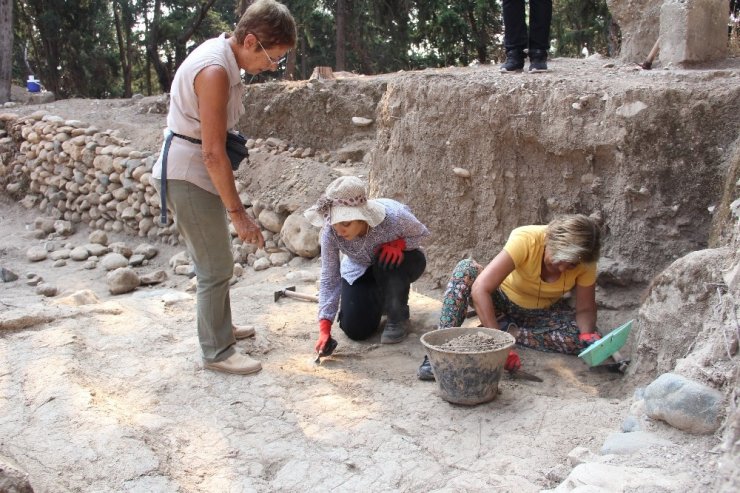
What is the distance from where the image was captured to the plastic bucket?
2.63m

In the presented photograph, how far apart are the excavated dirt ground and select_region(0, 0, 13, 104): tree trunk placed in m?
7.90

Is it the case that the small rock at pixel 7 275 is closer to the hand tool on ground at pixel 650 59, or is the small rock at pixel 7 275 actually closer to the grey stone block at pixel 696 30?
the hand tool on ground at pixel 650 59

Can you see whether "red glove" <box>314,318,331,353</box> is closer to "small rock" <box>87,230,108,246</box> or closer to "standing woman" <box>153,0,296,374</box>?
"standing woman" <box>153,0,296,374</box>

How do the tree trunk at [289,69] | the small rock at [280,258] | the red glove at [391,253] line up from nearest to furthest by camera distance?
the red glove at [391,253] < the small rock at [280,258] < the tree trunk at [289,69]

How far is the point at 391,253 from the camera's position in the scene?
3430mm

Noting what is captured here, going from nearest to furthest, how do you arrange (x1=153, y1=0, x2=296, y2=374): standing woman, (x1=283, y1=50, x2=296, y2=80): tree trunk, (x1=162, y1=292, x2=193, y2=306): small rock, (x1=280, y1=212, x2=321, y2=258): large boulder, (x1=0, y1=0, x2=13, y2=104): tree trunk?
1. (x1=153, y1=0, x2=296, y2=374): standing woman
2. (x1=162, y1=292, x2=193, y2=306): small rock
3. (x1=280, y1=212, x2=321, y2=258): large boulder
4. (x1=0, y1=0, x2=13, y2=104): tree trunk
5. (x1=283, y1=50, x2=296, y2=80): tree trunk

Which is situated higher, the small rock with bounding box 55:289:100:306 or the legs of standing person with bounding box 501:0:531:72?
the legs of standing person with bounding box 501:0:531:72

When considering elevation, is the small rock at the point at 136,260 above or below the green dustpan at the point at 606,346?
below

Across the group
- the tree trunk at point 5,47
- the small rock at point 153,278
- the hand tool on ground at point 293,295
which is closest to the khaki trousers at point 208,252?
the hand tool on ground at point 293,295

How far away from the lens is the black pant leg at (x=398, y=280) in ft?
11.6

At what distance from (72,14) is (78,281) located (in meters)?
11.0

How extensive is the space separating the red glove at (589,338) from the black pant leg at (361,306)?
1030 mm

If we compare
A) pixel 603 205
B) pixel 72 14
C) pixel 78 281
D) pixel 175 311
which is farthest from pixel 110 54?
pixel 603 205

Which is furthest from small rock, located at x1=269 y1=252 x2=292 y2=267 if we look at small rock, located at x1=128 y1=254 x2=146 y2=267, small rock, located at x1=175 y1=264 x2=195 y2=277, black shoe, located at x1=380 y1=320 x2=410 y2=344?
black shoe, located at x1=380 y1=320 x2=410 y2=344
